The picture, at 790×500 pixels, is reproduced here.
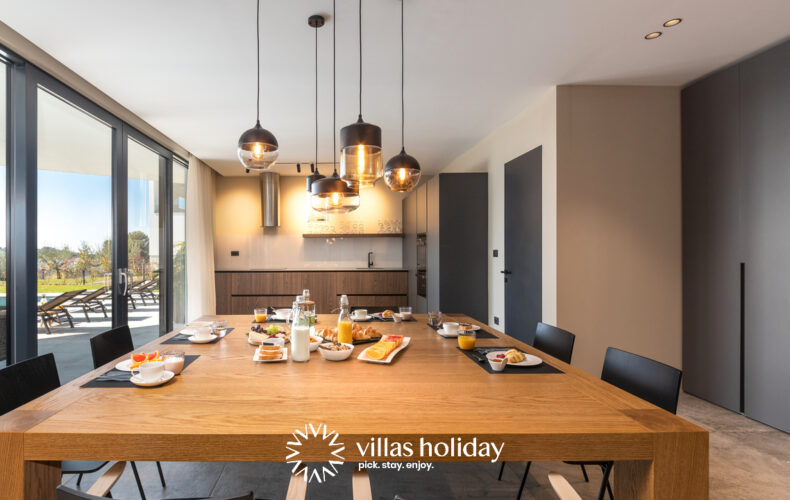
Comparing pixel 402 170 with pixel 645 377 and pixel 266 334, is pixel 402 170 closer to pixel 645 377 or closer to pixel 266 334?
pixel 266 334

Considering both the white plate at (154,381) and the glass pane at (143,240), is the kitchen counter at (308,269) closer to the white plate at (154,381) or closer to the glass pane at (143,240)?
the glass pane at (143,240)

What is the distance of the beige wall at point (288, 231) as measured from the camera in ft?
22.9

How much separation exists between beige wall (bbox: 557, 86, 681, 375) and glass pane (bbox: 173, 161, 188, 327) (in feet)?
15.1

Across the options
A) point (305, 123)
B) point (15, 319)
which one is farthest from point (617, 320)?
point (15, 319)

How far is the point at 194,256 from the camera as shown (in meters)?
5.62

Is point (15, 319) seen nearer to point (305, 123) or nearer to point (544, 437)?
point (305, 123)

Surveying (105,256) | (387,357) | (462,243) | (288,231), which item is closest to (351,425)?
(387,357)

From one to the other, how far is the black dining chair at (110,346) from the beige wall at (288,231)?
4.76m

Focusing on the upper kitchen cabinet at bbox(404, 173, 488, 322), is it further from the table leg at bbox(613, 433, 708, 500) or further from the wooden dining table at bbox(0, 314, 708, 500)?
the table leg at bbox(613, 433, 708, 500)

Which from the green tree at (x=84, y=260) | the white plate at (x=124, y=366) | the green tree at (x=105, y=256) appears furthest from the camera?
the green tree at (x=105, y=256)

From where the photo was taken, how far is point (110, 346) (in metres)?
2.11

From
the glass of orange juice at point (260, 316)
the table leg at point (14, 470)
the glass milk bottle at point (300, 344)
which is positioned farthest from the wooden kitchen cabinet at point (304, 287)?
the table leg at point (14, 470)

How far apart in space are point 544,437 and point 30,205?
322cm

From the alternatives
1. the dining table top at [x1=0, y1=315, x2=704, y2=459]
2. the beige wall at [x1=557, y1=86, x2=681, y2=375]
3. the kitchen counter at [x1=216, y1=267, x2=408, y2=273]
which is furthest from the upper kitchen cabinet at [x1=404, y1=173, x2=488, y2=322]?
the dining table top at [x1=0, y1=315, x2=704, y2=459]
